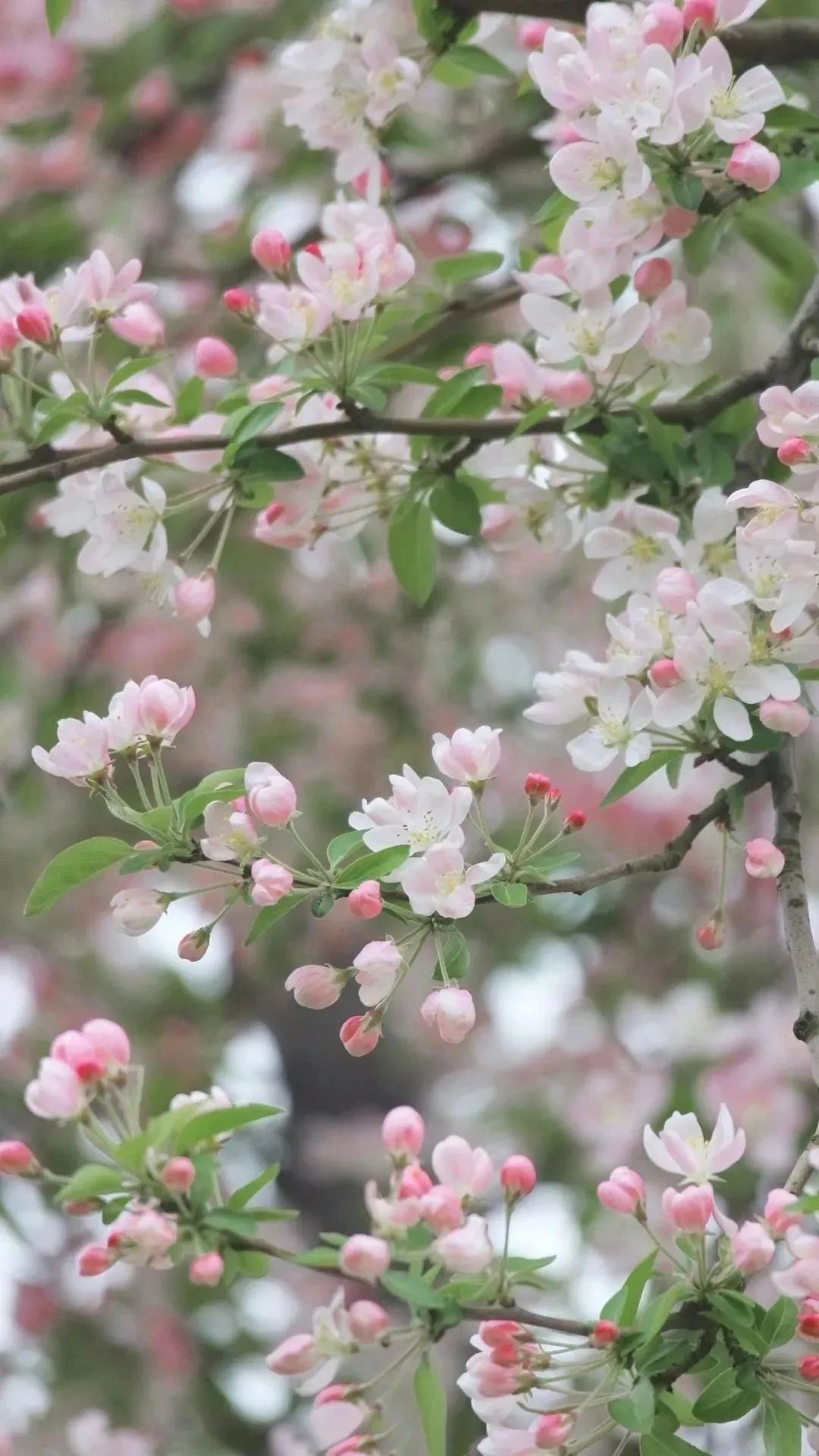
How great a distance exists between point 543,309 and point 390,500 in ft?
0.66

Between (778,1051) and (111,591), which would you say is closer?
(111,591)

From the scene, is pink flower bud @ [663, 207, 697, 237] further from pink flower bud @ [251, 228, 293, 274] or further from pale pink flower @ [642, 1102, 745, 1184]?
pale pink flower @ [642, 1102, 745, 1184]

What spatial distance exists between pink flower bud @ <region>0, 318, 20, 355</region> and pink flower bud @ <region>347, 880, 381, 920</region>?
0.51m

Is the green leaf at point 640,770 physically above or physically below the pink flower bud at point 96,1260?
below

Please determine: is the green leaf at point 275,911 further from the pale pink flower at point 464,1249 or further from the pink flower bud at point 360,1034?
the pale pink flower at point 464,1249

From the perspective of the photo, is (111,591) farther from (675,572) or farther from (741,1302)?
(741,1302)

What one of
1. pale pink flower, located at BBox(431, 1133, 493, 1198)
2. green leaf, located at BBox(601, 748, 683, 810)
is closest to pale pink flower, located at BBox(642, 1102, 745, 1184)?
pale pink flower, located at BBox(431, 1133, 493, 1198)

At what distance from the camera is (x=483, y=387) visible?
1.30 metres

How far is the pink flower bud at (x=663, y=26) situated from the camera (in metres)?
1.19

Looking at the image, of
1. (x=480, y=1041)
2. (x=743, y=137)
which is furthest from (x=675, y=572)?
(x=480, y=1041)

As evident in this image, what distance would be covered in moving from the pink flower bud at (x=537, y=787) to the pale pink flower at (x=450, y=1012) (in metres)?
0.15

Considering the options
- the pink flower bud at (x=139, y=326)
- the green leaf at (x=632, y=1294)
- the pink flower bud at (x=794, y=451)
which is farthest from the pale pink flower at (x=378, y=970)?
the pink flower bud at (x=139, y=326)

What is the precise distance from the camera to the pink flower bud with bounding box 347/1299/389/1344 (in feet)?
2.95

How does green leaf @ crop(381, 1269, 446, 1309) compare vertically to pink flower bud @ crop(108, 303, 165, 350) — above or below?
below
